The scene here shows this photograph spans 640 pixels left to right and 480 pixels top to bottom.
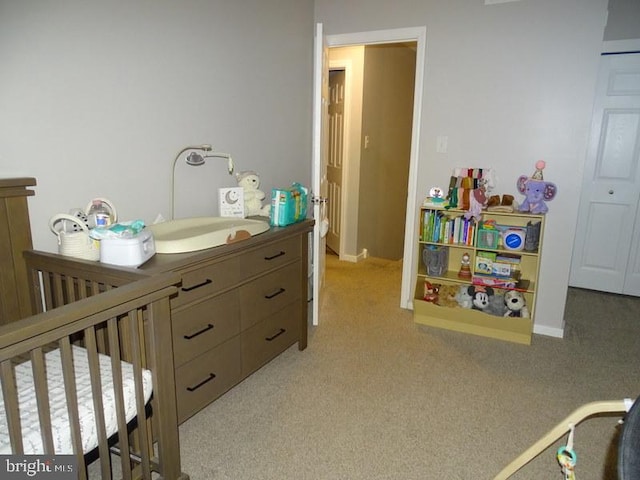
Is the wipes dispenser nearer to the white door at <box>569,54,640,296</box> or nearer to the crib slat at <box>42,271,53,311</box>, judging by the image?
the crib slat at <box>42,271,53,311</box>

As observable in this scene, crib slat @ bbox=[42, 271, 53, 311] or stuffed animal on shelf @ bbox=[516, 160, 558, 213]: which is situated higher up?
stuffed animal on shelf @ bbox=[516, 160, 558, 213]

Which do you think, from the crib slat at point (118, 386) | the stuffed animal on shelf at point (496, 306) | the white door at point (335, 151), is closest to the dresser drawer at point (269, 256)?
the crib slat at point (118, 386)

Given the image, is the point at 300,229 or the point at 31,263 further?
the point at 300,229

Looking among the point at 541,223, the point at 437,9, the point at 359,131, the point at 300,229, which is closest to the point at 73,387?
the point at 300,229

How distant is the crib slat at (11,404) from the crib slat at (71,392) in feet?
0.39

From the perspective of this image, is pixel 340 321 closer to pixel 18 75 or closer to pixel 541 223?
pixel 541 223

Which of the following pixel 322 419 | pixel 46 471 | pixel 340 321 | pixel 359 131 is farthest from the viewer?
pixel 359 131

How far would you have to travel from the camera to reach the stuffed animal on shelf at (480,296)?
296 centimetres

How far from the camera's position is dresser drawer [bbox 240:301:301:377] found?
7.22 ft

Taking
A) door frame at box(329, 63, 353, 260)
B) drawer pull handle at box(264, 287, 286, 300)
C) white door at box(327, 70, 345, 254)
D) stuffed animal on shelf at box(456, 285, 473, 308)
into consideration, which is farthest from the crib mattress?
white door at box(327, 70, 345, 254)

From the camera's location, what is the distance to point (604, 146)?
3.75 meters

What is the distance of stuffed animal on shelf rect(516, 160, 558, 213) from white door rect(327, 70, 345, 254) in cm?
213

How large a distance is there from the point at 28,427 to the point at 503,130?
2.88m

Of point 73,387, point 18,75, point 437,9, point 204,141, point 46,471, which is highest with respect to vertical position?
point 437,9
